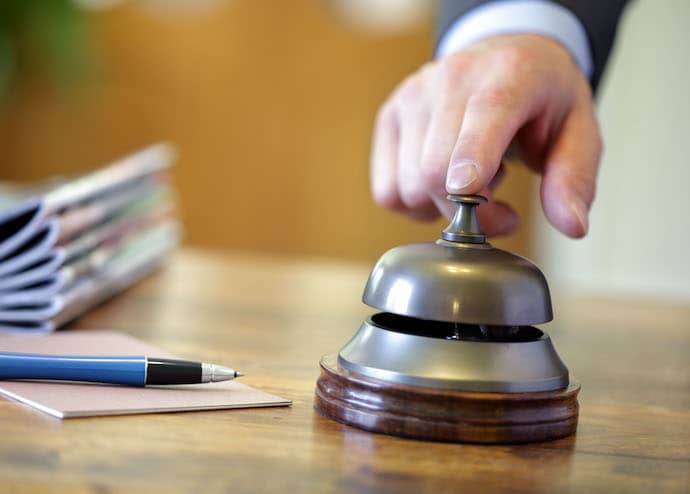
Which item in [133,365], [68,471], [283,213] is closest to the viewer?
[68,471]

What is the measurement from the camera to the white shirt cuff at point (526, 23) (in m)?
1.05

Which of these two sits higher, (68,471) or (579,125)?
(579,125)

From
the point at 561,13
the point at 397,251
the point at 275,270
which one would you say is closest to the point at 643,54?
the point at 275,270

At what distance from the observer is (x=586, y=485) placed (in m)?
0.50

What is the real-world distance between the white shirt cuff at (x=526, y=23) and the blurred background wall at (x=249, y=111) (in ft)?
10.3

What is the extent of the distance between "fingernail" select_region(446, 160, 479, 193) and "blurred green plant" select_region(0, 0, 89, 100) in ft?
10.9

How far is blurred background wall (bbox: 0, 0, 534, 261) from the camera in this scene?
426cm

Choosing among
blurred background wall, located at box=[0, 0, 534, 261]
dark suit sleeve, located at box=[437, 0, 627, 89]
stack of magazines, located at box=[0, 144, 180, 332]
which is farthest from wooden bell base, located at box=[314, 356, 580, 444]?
blurred background wall, located at box=[0, 0, 534, 261]

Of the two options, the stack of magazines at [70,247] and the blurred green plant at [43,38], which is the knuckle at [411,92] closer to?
the stack of magazines at [70,247]

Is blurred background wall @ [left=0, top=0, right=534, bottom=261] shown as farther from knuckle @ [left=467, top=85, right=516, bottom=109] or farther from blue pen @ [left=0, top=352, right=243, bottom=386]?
blue pen @ [left=0, top=352, right=243, bottom=386]

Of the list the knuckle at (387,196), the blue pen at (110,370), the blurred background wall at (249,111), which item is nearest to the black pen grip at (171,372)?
the blue pen at (110,370)

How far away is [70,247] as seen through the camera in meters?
0.95

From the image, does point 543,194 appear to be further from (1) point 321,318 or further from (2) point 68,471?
(2) point 68,471

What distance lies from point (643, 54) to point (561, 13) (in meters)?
3.20
